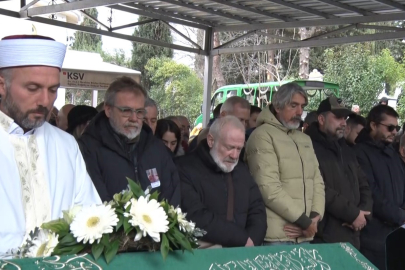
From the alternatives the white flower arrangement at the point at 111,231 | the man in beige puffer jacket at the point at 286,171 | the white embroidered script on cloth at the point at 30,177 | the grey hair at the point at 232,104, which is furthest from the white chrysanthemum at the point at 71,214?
the grey hair at the point at 232,104

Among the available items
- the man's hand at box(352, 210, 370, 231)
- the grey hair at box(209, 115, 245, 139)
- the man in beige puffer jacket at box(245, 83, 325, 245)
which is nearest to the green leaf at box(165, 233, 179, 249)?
the grey hair at box(209, 115, 245, 139)

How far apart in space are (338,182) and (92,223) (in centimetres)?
402

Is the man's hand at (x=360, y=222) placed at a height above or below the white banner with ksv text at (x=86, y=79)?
below

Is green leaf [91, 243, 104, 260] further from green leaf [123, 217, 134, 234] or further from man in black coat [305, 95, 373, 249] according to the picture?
man in black coat [305, 95, 373, 249]

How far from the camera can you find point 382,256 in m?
6.75

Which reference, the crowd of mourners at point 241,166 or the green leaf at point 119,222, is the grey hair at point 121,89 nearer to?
the crowd of mourners at point 241,166

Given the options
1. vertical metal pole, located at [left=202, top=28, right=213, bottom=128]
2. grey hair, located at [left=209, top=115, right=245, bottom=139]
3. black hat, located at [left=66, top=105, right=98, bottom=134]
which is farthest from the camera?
vertical metal pole, located at [left=202, top=28, right=213, bottom=128]

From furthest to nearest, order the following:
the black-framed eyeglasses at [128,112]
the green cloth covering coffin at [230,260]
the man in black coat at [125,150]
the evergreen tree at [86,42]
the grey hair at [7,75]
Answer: the evergreen tree at [86,42], the black-framed eyeglasses at [128,112], the man in black coat at [125,150], the grey hair at [7,75], the green cloth covering coffin at [230,260]

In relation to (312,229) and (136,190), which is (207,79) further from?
(136,190)

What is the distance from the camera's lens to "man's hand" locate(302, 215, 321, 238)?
18.3 ft

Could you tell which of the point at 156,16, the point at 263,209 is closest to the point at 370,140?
the point at 263,209

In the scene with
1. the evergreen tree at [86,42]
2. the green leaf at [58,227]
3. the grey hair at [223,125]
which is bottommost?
the green leaf at [58,227]

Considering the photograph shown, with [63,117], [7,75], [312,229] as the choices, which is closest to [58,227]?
[7,75]

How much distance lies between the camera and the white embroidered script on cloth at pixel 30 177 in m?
2.96
